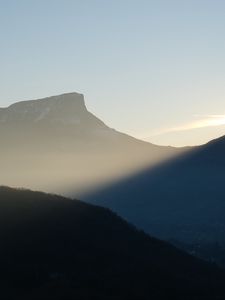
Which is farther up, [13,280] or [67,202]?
[67,202]

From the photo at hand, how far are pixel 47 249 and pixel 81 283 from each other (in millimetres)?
18674

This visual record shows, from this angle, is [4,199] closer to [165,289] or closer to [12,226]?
[12,226]

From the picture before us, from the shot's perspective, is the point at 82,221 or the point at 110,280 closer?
the point at 110,280

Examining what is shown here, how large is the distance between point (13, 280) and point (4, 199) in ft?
146

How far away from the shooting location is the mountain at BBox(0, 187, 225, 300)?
11212 cm

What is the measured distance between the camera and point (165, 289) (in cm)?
11875

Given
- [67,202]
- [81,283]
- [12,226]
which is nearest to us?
[81,283]

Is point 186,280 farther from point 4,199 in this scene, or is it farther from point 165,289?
point 4,199

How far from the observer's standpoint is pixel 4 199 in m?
156

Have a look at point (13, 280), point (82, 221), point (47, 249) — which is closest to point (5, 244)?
point (47, 249)

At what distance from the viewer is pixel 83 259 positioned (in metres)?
128

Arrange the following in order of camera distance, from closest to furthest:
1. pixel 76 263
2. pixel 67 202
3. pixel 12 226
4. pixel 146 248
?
pixel 76 263 < pixel 12 226 < pixel 146 248 < pixel 67 202

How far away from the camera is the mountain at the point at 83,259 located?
368 ft

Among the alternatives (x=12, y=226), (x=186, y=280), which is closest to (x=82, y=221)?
(x=12, y=226)
